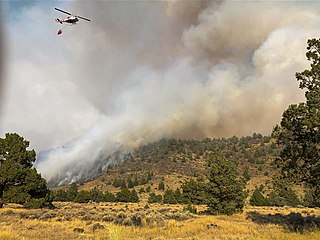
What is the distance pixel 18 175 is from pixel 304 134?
107 ft

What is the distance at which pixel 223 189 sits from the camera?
126 ft

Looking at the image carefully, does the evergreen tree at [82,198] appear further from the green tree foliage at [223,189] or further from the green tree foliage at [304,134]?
the green tree foliage at [304,134]

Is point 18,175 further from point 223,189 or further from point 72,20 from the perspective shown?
point 72,20

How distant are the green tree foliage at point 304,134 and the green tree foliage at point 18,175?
3073 centimetres

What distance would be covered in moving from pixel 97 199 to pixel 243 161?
97.6 meters

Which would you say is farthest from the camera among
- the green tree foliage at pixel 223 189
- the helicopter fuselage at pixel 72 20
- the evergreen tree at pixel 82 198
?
the evergreen tree at pixel 82 198

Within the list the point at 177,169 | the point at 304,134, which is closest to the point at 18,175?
the point at 304,134

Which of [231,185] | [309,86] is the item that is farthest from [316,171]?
[231,185]

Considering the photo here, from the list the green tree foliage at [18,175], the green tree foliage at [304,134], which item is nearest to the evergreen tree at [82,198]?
the green tree foliage at [18,175]

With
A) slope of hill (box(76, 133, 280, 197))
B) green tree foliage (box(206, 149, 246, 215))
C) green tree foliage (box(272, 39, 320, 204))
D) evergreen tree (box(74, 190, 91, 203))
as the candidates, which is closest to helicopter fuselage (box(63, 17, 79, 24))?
green tree foliage (box(272, 39, 320, 204))

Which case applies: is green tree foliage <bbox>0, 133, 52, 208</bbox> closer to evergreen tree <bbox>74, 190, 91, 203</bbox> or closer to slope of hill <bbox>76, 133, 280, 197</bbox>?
evergreen tree <bbox>74, 190, 91, 203</bbox>

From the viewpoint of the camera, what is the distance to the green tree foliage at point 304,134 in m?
16.3

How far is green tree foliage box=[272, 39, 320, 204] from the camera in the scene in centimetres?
1627

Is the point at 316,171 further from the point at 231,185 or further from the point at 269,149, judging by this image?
the point at 269,149
